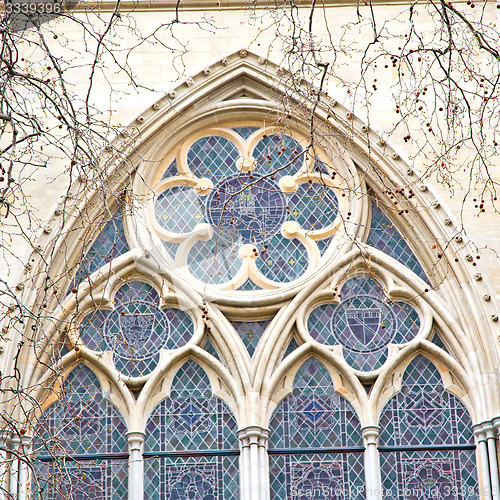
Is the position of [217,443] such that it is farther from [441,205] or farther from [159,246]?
[441,205]

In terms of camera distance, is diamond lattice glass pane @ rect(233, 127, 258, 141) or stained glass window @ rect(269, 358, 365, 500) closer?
stained glass window @ rect(269, 358, 365, 500)

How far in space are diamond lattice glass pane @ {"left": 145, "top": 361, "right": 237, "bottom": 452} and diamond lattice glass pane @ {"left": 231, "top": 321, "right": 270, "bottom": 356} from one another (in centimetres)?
53

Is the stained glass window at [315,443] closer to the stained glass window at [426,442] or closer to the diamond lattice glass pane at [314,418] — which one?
the diamond lattice glass pane at [314,418]

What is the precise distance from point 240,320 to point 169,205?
1.45m

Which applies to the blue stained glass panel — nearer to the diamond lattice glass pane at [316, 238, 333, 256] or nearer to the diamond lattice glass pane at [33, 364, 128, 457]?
the diamond lattice glass pane at [316, 238, 333, 256]

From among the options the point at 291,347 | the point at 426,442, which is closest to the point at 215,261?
the point at 291,347

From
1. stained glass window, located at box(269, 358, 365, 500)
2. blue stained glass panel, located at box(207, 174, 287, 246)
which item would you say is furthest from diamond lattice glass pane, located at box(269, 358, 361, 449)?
blue stained glass panel, located at box(207, 174, 287, 246)

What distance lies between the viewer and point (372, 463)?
10.9 meters

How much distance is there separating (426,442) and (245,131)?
368cm

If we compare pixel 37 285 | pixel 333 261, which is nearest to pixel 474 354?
pixel 333 261

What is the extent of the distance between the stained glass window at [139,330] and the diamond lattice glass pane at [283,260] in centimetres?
93

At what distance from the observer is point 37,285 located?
37.4 feet

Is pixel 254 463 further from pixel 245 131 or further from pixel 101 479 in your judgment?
pixel 245 131

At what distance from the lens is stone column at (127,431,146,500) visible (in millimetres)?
10719
